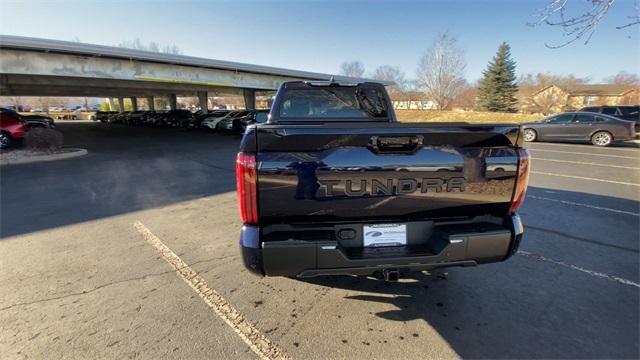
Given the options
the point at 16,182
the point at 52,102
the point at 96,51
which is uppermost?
the point at 52,102

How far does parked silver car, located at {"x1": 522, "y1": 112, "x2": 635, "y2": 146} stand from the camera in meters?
14.1

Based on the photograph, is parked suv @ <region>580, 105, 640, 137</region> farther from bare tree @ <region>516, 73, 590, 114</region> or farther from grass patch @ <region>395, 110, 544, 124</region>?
bare tree @ <region>516, 73, 590, 114</region>

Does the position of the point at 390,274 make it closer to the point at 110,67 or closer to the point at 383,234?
the point at 383,234

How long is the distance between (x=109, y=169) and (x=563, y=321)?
11.7 metres

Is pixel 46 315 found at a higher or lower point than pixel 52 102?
lower

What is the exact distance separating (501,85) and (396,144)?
53443 mm

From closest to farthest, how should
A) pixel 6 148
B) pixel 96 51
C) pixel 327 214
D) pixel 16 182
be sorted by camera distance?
pixel 327 214, pixel 16 182, pixel 6 148, pixel 96 51

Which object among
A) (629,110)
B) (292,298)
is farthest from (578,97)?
(292,298)

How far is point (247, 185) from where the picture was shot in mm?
2172

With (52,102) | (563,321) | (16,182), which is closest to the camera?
(563,321)

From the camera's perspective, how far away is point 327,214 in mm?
2293

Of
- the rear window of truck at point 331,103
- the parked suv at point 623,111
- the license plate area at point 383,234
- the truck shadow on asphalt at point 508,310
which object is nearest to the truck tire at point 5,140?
the rear window of truck at point 331,103

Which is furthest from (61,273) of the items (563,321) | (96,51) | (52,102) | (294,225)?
(52,102)

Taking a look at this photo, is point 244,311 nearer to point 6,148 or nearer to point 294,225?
point 294,225
